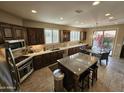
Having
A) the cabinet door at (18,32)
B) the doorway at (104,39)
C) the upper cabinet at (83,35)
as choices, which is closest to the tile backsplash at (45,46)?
the cabinet door at (18,32)

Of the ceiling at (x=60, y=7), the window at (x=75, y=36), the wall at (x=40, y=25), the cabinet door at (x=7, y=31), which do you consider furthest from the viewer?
the window at (x=75, y=36)

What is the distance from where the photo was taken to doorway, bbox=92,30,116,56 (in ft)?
20.0

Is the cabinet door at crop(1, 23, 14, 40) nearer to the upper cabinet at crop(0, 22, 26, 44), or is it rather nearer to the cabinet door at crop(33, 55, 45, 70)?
the upper cabinet at crop(0, 22, 26, 44)

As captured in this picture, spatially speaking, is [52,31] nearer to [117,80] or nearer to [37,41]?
[37,41]

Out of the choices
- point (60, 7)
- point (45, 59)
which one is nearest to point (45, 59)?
point (45, 59)

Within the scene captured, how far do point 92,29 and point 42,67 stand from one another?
638 cm

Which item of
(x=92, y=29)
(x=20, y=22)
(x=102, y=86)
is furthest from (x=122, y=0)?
(x=92, y=29)

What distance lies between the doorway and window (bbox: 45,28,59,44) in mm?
3694

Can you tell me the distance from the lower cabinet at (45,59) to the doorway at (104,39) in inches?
153

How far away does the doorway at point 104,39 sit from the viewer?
6090mm

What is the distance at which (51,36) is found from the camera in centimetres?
496

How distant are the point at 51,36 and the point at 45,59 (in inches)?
73.4

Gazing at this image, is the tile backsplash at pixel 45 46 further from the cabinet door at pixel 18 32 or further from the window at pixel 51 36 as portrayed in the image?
the cabinet door at pixel 18 32

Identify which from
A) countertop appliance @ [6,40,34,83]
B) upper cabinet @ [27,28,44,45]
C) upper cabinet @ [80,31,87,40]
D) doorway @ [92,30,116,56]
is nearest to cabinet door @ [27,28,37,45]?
upper cabinet @ [27,28,44,45]
